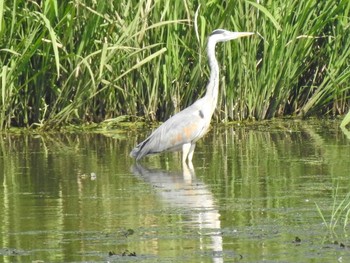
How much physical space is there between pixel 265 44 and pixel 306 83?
132 cm

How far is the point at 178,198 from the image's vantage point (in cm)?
865

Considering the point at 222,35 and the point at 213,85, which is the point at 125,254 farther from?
the point at 222,35

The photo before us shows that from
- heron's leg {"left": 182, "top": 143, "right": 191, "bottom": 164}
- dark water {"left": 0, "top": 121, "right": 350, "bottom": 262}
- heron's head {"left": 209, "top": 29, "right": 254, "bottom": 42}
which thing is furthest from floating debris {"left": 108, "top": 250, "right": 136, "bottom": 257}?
heron's head {"left": 209, "top": 29, "right": 254, "bottom": 42}

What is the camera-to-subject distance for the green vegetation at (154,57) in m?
12.5

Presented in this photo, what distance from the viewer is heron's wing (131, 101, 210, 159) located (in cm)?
1117

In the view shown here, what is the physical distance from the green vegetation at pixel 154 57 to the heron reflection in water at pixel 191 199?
2.19m

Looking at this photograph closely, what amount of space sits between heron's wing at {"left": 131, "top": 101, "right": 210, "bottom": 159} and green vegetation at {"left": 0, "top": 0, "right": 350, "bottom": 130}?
1.29m

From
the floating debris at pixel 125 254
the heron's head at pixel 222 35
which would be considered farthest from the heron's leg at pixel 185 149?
the floating debris at pixel 125 254

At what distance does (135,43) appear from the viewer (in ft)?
42.5

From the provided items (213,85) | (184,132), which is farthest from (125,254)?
(213,85)

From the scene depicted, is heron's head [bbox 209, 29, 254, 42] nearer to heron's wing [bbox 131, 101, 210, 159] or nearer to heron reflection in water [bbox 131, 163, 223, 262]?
Answer: heron's wing [bbox 131, 101, 210, 159]

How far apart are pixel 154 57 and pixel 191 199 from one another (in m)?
4.44

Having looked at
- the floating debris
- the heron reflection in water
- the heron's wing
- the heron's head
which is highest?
the heron's head

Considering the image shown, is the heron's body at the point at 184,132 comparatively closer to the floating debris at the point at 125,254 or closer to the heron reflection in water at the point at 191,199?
the heron reflection in water at the point at 191,199
